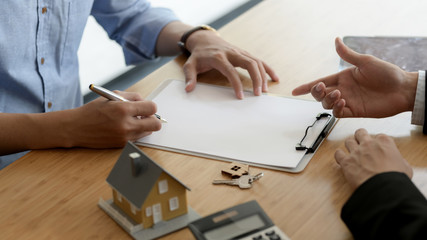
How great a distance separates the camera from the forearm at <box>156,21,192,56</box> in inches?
61.3

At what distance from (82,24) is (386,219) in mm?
1108

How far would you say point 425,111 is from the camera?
42.9 inches

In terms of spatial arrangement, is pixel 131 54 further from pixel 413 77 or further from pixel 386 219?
pixel 386 219

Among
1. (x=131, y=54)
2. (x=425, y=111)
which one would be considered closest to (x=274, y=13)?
(x=131, y=54)

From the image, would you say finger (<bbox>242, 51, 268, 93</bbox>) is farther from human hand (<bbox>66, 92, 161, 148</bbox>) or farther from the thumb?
human hand (<bbox>66, 92, 161, 148</bbox>)

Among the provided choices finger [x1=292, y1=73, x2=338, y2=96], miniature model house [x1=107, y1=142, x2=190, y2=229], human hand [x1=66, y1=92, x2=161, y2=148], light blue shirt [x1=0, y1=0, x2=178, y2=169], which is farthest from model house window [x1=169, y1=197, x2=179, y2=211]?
light blue shirt [x1=0, y1=0, x2=178, y2=169]

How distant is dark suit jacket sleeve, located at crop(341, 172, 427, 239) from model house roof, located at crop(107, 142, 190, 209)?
271 millimetres

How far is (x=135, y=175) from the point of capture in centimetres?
85

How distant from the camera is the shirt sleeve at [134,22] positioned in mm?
1627

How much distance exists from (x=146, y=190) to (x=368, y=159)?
1.30 feet

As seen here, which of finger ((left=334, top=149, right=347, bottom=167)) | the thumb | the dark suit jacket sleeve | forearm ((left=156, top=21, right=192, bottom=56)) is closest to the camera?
the dark suit jacket sleeve

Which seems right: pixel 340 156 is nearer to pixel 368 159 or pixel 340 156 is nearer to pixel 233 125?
pixel 368 159

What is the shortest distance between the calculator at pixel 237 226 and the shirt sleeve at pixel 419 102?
0.47m

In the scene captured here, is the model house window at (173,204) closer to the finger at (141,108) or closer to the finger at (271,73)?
the finger at (141,108)
